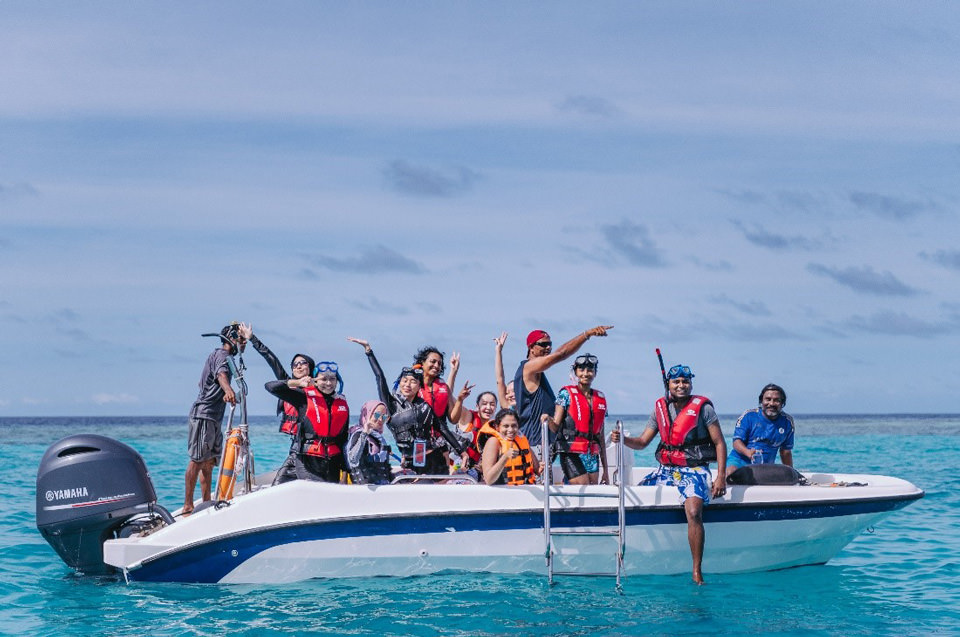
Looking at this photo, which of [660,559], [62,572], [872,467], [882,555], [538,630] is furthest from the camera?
[872,467]

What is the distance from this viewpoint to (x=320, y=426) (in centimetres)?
833

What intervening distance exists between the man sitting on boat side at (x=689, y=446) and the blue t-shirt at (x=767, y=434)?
4.74 feet

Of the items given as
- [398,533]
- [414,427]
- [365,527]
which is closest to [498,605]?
[398,533]

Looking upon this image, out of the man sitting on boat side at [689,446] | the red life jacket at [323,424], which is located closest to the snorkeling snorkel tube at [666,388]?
the man sitting on boat side at [689,446]

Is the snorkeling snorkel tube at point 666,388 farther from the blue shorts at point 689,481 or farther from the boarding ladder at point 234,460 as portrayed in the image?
the boarding ladder at point 234,460

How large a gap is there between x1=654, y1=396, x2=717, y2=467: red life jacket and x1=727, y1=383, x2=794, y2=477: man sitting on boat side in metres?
→ 1.48

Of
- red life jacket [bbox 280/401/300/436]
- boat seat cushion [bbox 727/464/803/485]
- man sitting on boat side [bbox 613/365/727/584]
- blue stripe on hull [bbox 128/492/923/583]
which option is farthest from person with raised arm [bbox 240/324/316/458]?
boat seat cushion [bbox 727/464/803/485]

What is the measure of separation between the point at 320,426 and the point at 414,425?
2.81 feet

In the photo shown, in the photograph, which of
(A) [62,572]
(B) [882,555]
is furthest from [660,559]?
(A) [62,572]

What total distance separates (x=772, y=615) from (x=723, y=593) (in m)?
0.50

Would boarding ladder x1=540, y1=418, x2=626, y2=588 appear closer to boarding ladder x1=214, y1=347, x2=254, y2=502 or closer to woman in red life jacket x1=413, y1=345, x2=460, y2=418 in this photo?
woman in red life jacket x1=413, y1=345, x2=460, y2=418

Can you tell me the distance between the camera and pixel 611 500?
802cm

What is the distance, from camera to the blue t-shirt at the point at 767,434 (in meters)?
9.42

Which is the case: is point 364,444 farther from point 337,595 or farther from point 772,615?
point 772,615
